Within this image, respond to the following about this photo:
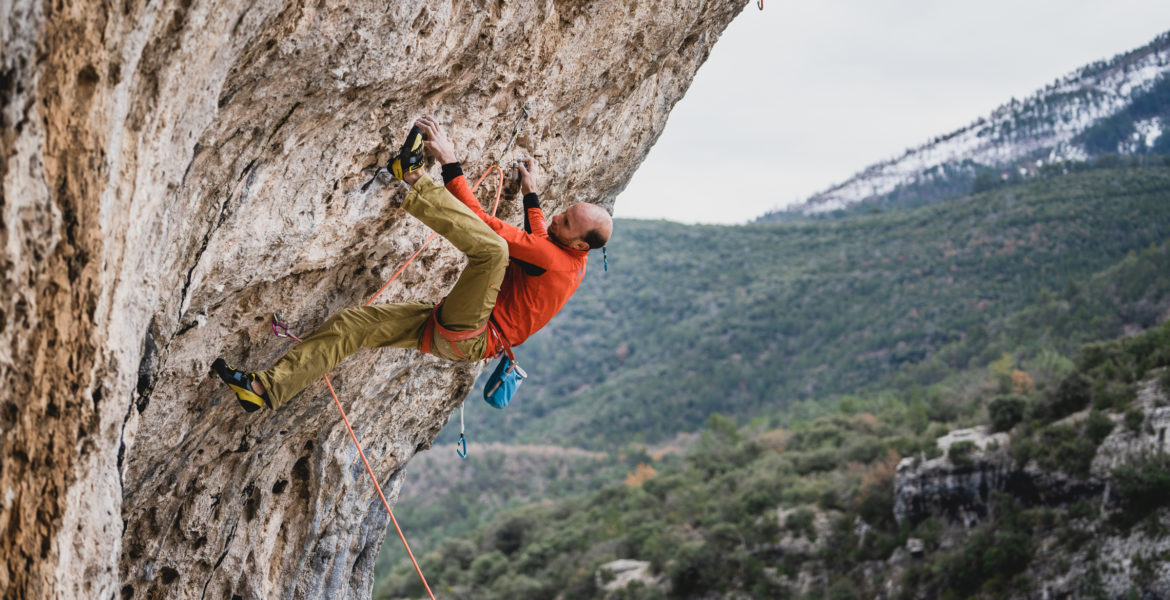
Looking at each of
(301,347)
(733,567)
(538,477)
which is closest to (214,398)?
(301,347)

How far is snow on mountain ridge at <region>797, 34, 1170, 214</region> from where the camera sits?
67.2 meters

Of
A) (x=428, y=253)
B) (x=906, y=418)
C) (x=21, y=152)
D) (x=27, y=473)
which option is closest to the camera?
(x=21, y=152)

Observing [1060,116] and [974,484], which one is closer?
[974,484]

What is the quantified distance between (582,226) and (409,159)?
883mm

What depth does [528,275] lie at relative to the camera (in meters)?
4.66

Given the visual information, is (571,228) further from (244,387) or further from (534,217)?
(244,387)

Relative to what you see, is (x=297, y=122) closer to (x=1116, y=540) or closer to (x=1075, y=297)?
(x=1116, y=540)

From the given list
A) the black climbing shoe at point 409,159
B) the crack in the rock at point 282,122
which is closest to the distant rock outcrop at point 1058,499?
the black climbing shoe at point 409,159

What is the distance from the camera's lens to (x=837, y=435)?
124 ft

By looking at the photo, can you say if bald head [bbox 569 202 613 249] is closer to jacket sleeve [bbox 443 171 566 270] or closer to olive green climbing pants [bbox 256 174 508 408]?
jacket sleeve [bbox 443 171 566 270]

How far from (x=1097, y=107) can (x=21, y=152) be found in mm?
78958

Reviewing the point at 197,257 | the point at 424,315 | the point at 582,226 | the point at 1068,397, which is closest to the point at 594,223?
the point at 582,226

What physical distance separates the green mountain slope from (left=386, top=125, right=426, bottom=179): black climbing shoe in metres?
40.1

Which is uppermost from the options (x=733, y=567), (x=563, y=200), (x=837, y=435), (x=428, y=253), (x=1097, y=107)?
(x=1097, y=107)
